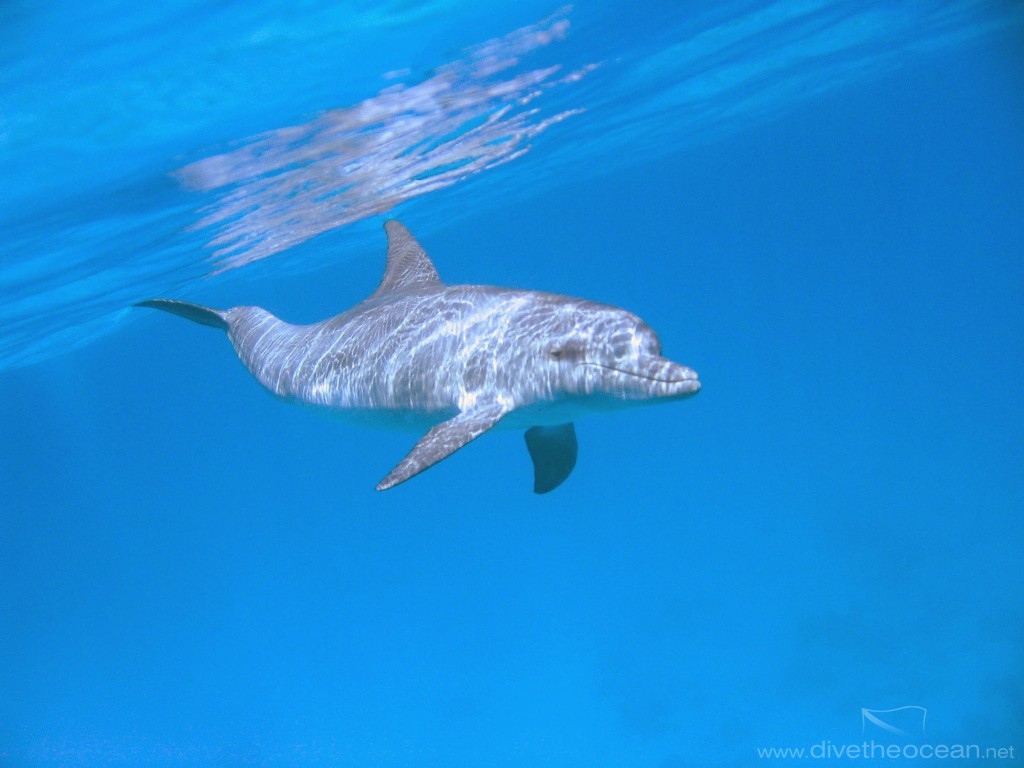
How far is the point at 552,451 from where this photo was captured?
7273mm

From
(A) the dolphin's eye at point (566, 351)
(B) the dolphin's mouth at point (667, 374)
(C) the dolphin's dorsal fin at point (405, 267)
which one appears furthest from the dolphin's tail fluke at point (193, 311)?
(B) the dolphin's mouth at point (667, 374)

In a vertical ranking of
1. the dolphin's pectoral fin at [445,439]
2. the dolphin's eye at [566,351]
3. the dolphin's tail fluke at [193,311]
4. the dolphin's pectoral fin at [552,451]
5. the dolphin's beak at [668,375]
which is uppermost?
the dolphin's tail fluke at [193,311]

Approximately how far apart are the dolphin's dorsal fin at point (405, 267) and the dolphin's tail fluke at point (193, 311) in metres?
2.54

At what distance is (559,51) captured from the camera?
49.4ft

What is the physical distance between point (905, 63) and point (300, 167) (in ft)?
80.0

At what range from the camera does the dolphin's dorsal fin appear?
329 inches

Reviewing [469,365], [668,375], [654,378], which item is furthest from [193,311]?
[668,375]

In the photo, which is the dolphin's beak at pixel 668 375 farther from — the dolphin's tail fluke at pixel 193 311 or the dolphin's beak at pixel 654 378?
the dolphin's tail fluke at pixel 193 311

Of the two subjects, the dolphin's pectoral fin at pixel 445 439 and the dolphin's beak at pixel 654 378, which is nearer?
the dolphin's beak at pixel 654 378

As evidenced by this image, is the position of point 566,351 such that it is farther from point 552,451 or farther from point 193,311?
point 193,311

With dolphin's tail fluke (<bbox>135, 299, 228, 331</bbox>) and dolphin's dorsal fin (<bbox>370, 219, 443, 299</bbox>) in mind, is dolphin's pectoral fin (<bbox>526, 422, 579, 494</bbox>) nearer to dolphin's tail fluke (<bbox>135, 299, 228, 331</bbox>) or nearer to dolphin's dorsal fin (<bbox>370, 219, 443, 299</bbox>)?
dolphin's dorsal fin (<bbox>370, 219, 443, 299</bbox>)

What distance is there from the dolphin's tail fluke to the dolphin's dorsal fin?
2.54 meters

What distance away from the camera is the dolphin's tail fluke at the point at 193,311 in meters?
9.15

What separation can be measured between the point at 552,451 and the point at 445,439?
198cm
